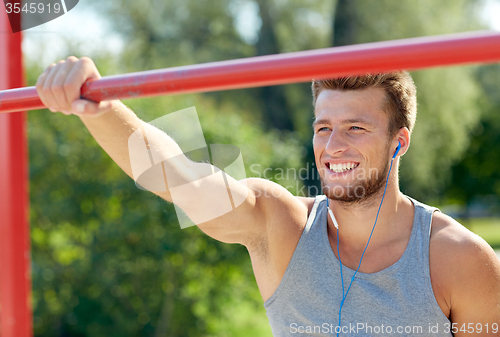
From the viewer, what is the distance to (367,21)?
825cm

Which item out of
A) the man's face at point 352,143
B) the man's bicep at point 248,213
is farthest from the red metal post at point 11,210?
the man's face at point 352,143

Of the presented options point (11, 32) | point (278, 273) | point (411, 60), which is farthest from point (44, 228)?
point (411, 60)

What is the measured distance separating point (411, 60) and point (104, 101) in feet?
2.45

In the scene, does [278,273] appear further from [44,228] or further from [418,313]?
[44,228]

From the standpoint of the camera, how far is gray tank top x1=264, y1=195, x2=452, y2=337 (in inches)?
60.4

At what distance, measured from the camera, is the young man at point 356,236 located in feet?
5.03

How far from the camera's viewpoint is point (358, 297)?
1.60 m

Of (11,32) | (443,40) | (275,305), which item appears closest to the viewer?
(443,40)

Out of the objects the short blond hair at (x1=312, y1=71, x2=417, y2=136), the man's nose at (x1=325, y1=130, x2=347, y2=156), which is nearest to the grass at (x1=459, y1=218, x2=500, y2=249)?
the short blond hair at (x1=312, y1=71, x2=417, y2=136)

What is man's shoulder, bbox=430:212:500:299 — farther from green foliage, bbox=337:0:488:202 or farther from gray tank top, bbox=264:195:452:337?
green foliage, bbox=337:0:488:202

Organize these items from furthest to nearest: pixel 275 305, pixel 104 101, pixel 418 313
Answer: pixel 275 305 < pixel 418 313 < pixel 104 101

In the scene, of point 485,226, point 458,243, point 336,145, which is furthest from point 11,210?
point 485,226

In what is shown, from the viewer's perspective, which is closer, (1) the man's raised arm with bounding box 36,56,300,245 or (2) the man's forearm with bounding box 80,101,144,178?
(1) the man's raised arm with bounding box 36,56,300,245

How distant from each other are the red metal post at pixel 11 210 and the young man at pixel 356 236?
736 millimetres
